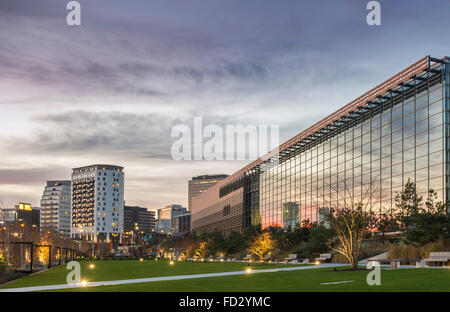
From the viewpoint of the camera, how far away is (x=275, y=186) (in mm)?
90750

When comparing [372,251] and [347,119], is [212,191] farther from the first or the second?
[372,251]

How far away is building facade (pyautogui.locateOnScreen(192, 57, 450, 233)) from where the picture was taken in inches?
1881

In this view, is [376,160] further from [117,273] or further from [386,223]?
[117,273]

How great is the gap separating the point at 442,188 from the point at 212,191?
102681mm

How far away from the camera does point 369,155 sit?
197 feet

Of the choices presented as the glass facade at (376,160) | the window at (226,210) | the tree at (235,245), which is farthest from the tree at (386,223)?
the window at (226,210)

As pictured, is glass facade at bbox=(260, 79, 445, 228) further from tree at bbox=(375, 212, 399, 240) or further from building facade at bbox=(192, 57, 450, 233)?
tree at bbox=(375, 212, 399, 240)

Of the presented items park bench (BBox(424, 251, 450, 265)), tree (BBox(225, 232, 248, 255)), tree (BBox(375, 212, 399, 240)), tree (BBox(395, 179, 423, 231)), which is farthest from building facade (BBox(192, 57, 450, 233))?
tree (BBox(225, 232, 248, 255))

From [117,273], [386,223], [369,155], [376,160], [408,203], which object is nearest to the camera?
[117,273]

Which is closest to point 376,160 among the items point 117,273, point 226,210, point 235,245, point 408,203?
point 408,203

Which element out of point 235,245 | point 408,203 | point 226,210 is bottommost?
point 235,245

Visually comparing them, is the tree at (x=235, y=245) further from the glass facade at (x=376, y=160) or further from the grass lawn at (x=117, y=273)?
the grass lawn at (x=117, y=273)
